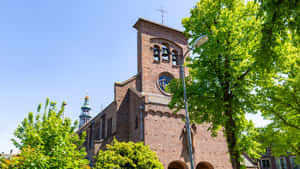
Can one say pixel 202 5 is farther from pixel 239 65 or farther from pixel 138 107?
pixel 138 107

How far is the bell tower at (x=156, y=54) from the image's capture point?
2675 centimetres

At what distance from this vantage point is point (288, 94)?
1226 centimetres

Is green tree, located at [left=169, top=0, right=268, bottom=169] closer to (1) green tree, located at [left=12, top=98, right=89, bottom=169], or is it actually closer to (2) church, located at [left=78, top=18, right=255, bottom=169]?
(1) green tree, located at [left=12, top=98, right=89, bottom=169]

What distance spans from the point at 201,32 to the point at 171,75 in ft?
48.4

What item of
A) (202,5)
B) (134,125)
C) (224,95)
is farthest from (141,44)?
(224,95)

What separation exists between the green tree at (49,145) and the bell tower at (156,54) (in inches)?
590

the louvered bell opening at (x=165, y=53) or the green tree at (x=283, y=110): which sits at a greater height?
the louvered bell opening at (x=165, y=53)

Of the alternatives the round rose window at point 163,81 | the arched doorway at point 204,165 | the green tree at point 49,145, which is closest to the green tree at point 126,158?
the green tree at point 49,145

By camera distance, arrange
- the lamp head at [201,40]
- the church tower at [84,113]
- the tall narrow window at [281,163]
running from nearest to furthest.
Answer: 1. the lamp head at [201,40]
2. the tall narrow window at [281,163]
3. the church tower at [84,113]

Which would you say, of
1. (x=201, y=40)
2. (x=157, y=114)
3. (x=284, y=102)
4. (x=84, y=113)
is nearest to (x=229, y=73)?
(x=201, y=40)

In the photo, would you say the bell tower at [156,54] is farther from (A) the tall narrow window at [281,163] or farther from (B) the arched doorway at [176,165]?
(A) the tall narrow window at [281,163]

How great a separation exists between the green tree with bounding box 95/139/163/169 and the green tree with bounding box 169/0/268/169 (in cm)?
517

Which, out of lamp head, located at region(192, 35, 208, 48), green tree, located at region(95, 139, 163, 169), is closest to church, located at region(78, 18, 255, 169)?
green tree, located at region(95, 139, 163, 169)

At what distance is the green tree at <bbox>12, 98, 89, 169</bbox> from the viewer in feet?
30.3
